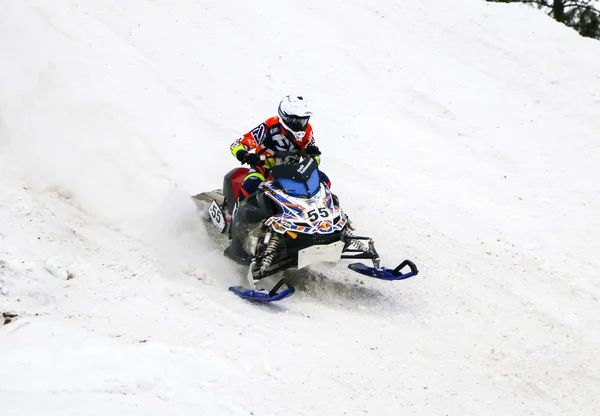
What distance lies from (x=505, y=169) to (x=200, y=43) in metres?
6.84

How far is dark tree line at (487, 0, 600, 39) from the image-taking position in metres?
18.4

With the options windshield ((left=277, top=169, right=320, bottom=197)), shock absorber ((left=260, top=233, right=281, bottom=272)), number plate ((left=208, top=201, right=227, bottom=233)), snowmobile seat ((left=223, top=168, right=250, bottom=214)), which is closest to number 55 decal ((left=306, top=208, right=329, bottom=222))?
windshield ((left=277, top=169, right=320, bottom=197))

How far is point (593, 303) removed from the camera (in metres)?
7.32

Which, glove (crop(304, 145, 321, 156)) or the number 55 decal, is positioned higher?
glove (crop(304, 145, 321, 156))

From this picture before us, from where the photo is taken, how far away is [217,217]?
832cm

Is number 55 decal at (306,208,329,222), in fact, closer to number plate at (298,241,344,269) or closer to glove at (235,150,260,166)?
number plate at (298,241,344,269)

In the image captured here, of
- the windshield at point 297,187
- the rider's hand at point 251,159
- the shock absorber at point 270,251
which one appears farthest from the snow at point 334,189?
the rider's hand at point 251,159

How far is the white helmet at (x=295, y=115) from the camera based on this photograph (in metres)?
7.46

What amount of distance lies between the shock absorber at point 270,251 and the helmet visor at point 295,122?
1.42 meters

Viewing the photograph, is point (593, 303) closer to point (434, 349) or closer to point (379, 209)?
point (434, 349)

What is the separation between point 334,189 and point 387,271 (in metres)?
2.91

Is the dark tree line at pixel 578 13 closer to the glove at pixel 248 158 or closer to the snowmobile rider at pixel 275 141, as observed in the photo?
the snowmobile rider at pixel 275 141

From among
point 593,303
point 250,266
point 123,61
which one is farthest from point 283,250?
point 123,61

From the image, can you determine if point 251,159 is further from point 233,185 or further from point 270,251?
point 270,251
